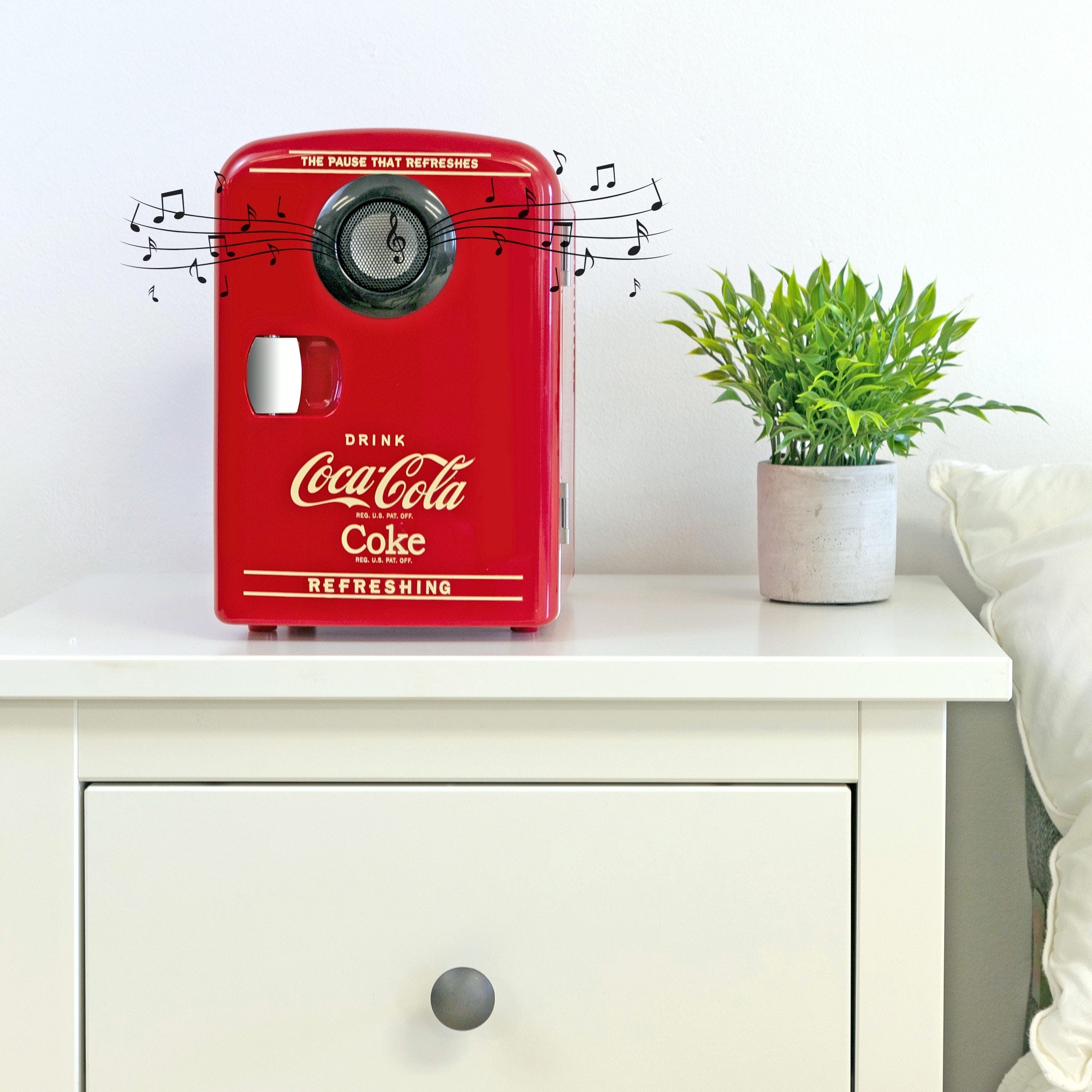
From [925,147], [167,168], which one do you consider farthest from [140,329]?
[925,147]

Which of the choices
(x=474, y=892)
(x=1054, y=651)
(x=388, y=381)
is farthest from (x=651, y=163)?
(x=474, y=892)

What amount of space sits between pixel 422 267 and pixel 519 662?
24 centimetres

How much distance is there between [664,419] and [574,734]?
1.44 ft

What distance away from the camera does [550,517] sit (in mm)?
646

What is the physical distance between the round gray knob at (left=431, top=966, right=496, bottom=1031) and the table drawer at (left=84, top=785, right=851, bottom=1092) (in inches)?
0.5

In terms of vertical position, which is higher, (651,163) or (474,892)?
(651,163)

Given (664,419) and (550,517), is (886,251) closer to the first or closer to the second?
(664,419)

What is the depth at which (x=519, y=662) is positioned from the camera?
0.57 m

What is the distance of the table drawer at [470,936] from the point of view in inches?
22.8

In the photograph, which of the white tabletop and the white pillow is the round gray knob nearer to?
the white tabletop

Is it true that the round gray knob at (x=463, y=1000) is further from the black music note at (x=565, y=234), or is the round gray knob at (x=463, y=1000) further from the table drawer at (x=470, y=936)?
the black music note at (x=565, y=234)

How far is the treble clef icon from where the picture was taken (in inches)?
24.6

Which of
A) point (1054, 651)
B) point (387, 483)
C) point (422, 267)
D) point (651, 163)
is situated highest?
point (651, 163)

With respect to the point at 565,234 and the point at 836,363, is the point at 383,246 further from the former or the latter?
the point at 836,363
